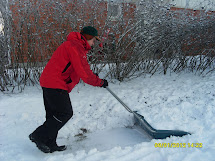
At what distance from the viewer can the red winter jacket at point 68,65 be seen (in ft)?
7.45

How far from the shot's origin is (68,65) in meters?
2.36

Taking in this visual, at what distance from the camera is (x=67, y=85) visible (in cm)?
246

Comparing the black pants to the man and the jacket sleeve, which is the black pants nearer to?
the man

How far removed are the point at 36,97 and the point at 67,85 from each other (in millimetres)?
1884

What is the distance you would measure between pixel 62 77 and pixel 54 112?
1.53 ft

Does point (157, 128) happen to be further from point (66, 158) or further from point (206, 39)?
point (206, 39)

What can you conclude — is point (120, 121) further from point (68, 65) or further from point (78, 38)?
point (78, 38)

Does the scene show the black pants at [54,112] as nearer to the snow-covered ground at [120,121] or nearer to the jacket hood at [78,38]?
the snow-covered ground at [120,121]

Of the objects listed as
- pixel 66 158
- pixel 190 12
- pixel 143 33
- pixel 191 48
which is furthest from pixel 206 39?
pixel 66 158

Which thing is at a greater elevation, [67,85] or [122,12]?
[122,12]

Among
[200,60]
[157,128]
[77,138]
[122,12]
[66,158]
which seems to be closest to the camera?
[66,158]

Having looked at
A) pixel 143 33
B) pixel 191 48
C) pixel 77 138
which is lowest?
pixel 77 138
